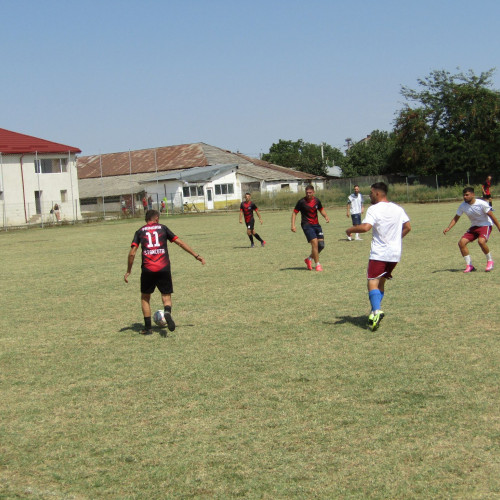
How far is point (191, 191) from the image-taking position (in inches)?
2547

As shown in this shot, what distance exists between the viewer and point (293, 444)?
495 centimetres

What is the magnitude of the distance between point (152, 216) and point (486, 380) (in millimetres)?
4767

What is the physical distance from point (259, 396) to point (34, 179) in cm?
4873

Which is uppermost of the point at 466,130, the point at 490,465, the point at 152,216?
the point at 466,130

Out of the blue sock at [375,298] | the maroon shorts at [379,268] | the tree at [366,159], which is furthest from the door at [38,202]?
the blue sock at [375,298]

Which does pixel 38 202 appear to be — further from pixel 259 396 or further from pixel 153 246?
pixel 259 396

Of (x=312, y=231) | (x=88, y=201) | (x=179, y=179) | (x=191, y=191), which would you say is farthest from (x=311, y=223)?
(x=88, y=201)

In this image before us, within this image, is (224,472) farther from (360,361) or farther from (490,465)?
(360,361)

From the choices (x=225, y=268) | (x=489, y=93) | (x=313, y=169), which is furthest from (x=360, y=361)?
(x=313, y=169)

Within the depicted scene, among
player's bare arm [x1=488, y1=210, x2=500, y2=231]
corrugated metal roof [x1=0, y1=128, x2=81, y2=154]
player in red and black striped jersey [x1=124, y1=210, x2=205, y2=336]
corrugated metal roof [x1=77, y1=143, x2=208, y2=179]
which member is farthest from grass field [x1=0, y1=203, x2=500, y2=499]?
corrugated metal roof [x1=77, y1=143, x2=208, y2=179]

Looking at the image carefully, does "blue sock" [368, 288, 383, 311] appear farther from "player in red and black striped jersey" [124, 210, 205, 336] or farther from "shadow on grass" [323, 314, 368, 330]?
"player in red and black striped jersey" [124, 210, 205, 336]

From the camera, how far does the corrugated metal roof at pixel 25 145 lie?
2004 inches

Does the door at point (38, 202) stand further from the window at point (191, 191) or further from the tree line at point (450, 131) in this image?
the tree line at point (450, 131)

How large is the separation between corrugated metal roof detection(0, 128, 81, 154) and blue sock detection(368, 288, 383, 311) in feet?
150
